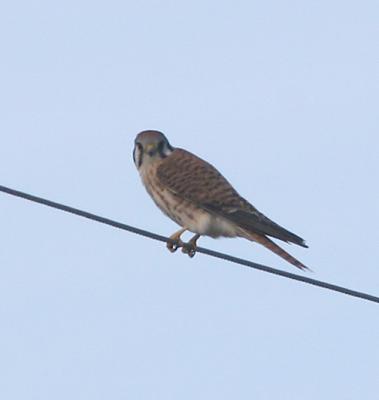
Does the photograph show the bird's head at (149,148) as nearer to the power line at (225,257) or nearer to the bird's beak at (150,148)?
the bird's beak at (150,148)

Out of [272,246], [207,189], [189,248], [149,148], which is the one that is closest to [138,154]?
[149,148]

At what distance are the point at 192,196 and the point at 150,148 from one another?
0.65 meters

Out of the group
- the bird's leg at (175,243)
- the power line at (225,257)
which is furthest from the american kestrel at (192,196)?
the power line at (225,257)

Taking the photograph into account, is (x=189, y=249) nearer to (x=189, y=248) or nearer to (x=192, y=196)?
(x=189, y=248)

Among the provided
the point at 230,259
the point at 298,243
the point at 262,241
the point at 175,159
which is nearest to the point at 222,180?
the point at 175,159

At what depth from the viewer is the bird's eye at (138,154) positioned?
31.8 feet

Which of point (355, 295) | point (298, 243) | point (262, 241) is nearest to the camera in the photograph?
point (355, 295)

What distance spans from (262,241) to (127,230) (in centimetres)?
195

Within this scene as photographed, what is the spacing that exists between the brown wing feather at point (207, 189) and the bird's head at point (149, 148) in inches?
2.9

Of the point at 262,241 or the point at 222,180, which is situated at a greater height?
the point at 222,180

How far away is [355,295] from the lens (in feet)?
20.5

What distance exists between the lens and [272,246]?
8.34 m

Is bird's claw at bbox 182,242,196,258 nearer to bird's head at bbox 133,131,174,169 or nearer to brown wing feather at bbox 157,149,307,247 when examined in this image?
brown wing feather at bbox 157,149,307,247

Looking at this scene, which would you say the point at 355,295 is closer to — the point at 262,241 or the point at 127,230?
the point at 127,230
